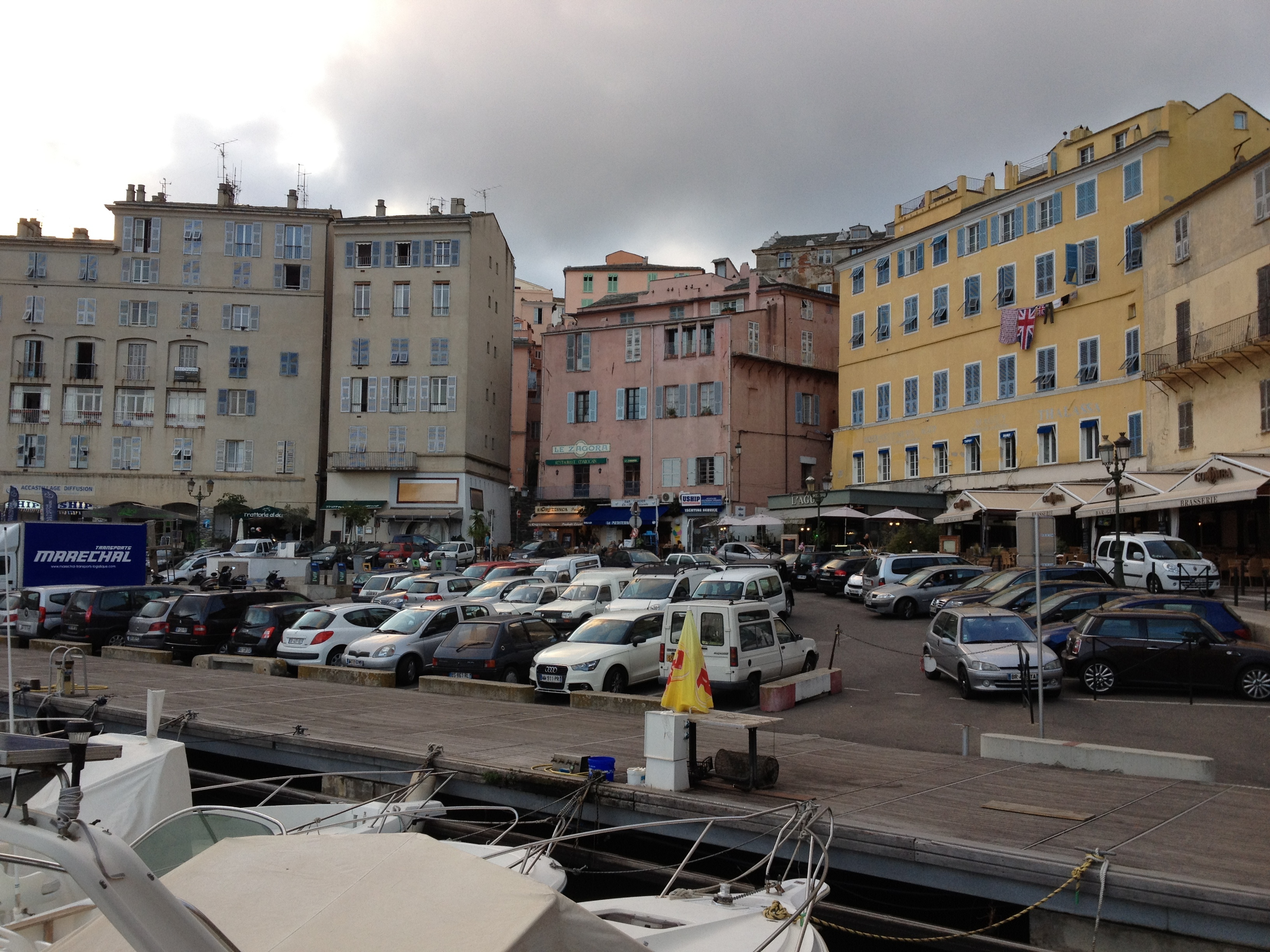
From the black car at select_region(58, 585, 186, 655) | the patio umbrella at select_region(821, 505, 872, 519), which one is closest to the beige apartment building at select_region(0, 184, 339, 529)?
the patio umbrella at select_region(821, 505, 872, 519)

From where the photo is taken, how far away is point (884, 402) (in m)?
53.3

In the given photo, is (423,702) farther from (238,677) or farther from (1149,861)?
(1149,861)

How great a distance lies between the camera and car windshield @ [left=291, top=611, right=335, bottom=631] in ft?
71.0

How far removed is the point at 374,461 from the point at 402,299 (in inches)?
421

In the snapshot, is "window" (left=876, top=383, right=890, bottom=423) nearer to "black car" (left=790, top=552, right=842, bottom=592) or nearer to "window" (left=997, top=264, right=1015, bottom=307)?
"window" (left=997, top=264, right=1015, bottom=307)

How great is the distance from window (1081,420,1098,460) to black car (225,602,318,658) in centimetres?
3214

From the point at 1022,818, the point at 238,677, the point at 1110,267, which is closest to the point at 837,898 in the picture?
the point at 1022,818

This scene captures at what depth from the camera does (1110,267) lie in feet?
136

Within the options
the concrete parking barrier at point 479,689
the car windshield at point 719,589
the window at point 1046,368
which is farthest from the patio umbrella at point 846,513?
the concrete parking barrier at point 479,689

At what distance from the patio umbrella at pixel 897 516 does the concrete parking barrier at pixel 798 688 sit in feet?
87.5

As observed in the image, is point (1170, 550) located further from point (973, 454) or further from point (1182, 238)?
point (973, 454)

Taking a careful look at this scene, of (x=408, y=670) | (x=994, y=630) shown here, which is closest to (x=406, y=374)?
(x=408, y=670)

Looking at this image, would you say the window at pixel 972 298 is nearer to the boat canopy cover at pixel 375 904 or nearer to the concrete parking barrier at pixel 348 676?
the concrete parking barrier at pixel 348 676

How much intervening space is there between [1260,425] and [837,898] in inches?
1188
